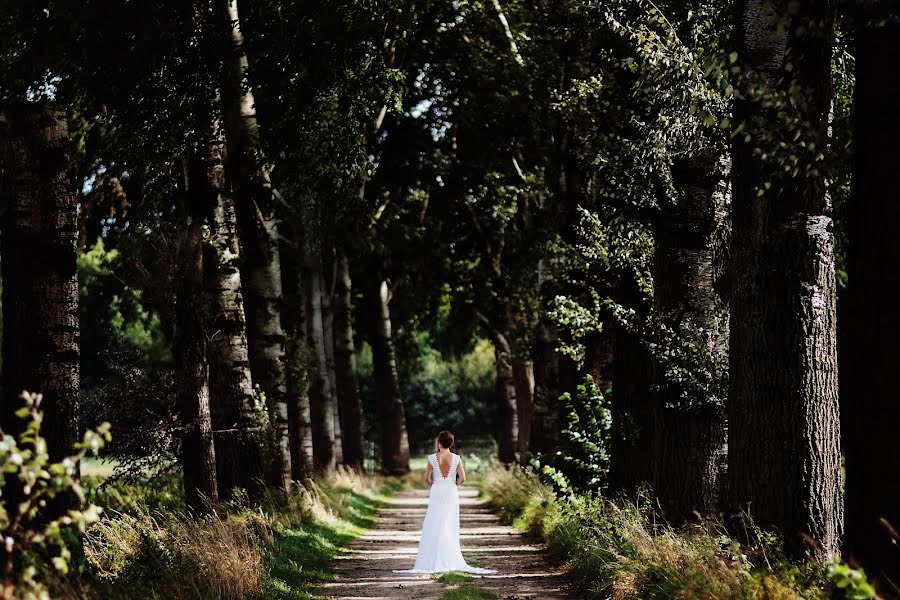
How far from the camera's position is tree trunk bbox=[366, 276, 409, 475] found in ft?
109

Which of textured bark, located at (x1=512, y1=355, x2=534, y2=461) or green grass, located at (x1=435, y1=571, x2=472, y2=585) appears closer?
green grass, located at (x1=435, y1=571, x2=472, y2=585)

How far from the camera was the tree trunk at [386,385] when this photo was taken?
33.2 metres

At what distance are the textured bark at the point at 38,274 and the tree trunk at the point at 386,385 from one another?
24671mm

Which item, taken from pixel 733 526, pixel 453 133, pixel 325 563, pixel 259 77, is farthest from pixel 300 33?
pixel 453 133

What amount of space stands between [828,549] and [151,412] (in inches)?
373

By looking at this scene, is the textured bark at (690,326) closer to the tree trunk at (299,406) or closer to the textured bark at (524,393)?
the tree trunk at (299,406)

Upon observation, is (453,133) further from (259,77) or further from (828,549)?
(828,549)

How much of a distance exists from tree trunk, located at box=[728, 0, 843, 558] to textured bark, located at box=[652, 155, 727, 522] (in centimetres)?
294

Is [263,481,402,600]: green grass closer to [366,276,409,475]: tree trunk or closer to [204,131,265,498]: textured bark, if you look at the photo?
[204,131,265,498]: textured bark

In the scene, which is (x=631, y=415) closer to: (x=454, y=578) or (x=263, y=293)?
(x=454, y=578)

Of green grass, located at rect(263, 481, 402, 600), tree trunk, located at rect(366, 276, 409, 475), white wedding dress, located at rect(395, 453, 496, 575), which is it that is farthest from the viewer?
tree trunk, located at rect(366, 276, 409, 475)

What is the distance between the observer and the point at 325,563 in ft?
45.4

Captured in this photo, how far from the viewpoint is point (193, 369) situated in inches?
510

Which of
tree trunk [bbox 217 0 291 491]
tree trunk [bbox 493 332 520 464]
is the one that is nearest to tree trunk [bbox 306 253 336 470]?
tree trunk [bbox 493 332 520 464]
